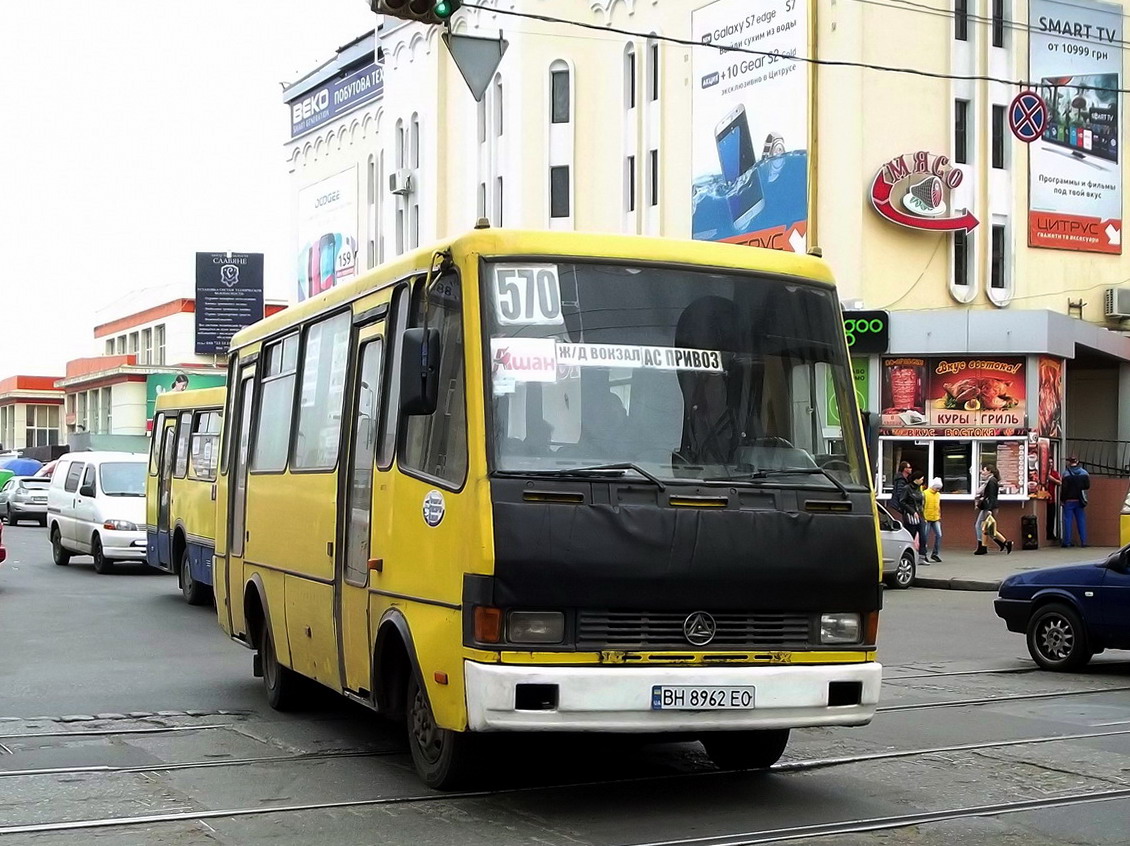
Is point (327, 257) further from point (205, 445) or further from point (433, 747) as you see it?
point (433, 747)

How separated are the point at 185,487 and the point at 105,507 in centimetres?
594

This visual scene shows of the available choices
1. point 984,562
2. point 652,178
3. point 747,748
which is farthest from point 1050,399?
point 747,748

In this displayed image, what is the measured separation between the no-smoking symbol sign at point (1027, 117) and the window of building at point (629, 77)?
11.2 m

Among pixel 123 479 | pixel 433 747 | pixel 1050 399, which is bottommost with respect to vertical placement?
pixel 433 747

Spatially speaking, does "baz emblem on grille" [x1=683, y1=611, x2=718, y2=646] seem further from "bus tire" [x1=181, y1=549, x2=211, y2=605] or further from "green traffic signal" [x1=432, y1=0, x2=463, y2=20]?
"bus tire" [x1=181, y1=549, x2=211, y2=605]

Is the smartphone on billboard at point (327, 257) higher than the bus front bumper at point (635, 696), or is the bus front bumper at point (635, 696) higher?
the smartphone on billboard at point (327, 257)

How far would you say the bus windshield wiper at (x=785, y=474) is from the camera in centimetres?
746

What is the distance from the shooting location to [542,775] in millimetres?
8320

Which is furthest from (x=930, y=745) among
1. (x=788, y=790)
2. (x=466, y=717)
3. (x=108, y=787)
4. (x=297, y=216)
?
(x=297, y=216)

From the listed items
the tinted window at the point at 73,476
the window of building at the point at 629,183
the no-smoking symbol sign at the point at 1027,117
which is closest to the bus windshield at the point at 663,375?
the tinted window at the point at 73,476

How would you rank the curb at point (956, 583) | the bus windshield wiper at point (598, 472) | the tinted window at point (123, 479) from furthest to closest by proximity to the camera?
the tinted window at point (123, 479)
the curb at point (956, 583)
the bus windshield wiper at point (598, 472)

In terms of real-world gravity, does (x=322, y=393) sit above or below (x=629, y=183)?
below

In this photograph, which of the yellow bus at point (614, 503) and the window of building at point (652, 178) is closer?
the yellow bus at point (614, 503)

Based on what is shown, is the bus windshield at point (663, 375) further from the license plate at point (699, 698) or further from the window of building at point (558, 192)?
the window of building at point (558, 192)
